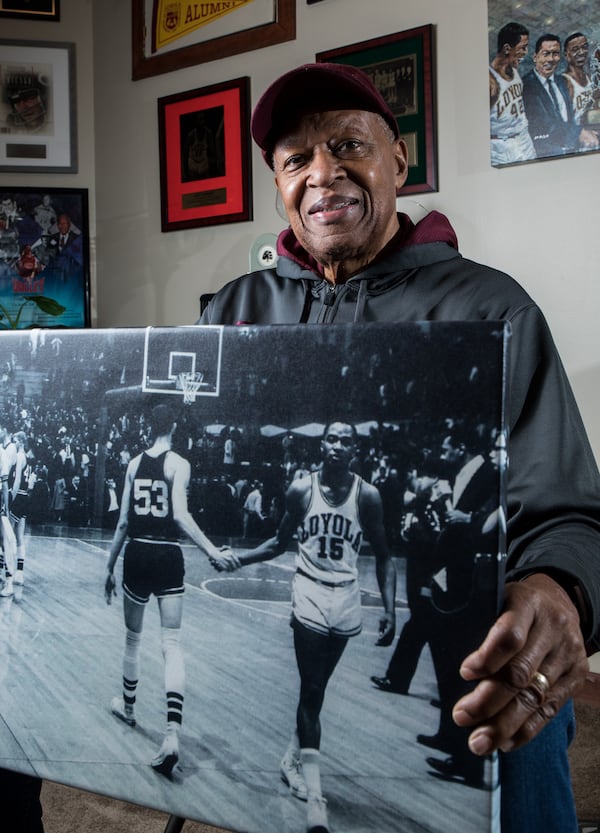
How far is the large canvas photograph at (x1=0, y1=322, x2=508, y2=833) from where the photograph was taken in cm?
44

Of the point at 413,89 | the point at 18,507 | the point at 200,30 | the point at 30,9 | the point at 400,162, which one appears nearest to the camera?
the point at 18,507

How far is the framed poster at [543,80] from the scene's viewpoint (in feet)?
5.95

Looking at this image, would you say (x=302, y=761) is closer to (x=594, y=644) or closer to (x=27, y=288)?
(x=594, y=644)

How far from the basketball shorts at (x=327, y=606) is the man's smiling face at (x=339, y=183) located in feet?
2.22

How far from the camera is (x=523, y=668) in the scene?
49 cm

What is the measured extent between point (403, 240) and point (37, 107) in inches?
90.4

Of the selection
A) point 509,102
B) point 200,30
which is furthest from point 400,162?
point 200,30

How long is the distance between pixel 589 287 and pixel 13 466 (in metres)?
1.65

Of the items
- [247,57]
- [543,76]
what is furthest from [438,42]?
[247,57]

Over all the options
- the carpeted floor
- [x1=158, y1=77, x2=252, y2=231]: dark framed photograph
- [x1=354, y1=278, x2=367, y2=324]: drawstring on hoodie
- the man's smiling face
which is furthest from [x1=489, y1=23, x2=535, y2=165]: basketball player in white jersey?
the carpeted floor

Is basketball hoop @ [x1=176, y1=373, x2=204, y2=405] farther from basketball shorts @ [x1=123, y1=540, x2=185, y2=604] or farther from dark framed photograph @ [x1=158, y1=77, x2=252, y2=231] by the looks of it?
dark framed photograph @ [x1=158, y1=77, x2=252, y2=231]

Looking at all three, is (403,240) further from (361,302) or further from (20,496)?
(20,496)

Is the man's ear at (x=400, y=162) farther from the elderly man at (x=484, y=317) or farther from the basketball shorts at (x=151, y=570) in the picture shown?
the basketball shorts at (x=151, y=570)

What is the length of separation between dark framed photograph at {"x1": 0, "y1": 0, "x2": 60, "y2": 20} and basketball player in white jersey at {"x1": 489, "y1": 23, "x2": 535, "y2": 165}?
6.05 ft
